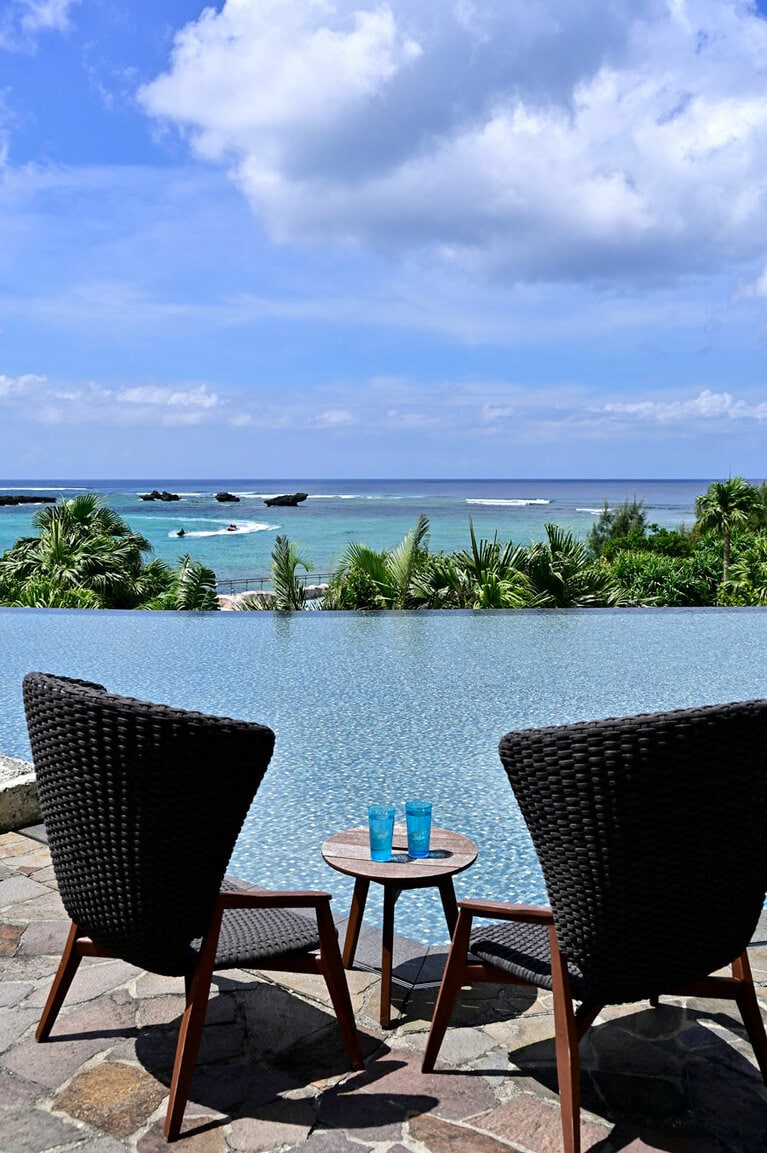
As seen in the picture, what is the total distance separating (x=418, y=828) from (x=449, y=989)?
48 cm

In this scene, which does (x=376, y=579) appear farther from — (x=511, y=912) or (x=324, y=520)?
(x=324, y=520)

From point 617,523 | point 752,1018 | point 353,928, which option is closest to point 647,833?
point 752,1018

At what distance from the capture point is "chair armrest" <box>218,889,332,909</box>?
2.28m

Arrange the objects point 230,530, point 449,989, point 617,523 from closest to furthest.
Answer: point 449,989, point 617,523, point 230,530

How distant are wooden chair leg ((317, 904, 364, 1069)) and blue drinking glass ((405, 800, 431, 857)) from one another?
40cm

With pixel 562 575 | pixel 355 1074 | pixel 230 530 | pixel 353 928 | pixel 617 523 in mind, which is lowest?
pixel 355 1074

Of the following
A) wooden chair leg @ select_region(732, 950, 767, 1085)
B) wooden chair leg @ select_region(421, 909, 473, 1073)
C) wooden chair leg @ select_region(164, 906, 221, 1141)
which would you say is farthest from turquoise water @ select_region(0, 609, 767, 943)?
wooden chair leg @ select_region(732, 950, 767, 1085)

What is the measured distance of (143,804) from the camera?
2.16m

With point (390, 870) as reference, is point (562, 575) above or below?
above

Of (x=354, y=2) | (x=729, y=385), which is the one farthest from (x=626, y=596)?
(x=729, y=385)

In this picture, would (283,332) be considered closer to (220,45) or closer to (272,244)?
→ (272,244)

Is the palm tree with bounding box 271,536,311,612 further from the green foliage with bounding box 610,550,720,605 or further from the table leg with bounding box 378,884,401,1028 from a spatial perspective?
the table leg with bounding box 378,884,401,1028

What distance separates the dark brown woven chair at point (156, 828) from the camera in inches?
83.4

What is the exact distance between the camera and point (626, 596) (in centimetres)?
1365
